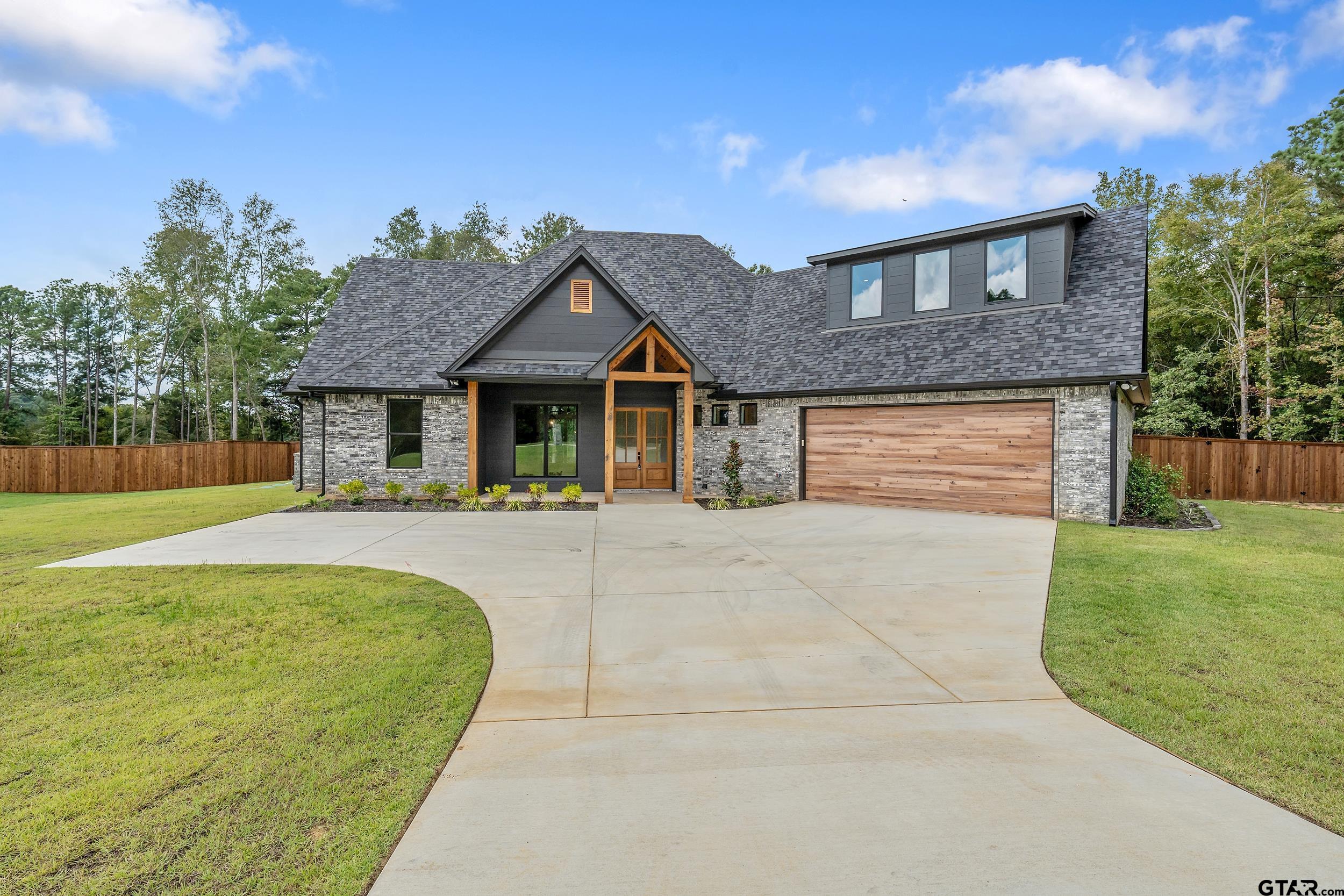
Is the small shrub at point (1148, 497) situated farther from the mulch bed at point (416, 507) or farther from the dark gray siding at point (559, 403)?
the mulch bed at point (416, 507)

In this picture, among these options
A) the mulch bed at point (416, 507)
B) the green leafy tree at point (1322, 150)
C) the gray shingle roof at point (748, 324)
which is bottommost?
the mulch bed at point (416, 507)

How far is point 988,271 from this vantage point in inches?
527

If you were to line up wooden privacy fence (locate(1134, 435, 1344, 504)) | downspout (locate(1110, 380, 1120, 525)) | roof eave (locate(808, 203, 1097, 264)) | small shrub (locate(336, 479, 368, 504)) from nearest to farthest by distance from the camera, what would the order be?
downspout (locate(1110, 380, 1120, 525)) → roof eave (locate(808, 203, 1097, 264)) → small shrub (locate(336, 479, 368, 504)) → wooden privacy fence (locate(1134, 435, 1344, 504))

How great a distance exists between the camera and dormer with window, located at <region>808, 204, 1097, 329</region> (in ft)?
41.5

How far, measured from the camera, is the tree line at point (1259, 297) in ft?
66.9

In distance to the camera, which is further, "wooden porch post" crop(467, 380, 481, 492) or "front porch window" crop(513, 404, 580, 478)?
"front porch window" crop(513, 404, 580, 478)

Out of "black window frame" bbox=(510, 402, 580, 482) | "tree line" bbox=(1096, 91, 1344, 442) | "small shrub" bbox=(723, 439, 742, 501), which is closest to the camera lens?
"small shrub" bbox=(723, 439, 742, 501)

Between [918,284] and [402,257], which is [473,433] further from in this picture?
[402,257]

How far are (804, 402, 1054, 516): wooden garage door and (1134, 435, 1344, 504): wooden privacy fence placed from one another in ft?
23.2

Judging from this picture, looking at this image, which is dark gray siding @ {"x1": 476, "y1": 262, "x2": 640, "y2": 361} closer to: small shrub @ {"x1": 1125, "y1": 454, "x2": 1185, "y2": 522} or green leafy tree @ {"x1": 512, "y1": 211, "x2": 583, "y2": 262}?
small shrub @ {"x1": 1125, "y1": 454, "x2": 1185, "y2": 522}

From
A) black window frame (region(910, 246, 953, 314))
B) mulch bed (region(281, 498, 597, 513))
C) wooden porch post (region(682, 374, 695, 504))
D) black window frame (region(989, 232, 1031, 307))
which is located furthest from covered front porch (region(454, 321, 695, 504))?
black window frame (region(989, 232, 1031, 307))

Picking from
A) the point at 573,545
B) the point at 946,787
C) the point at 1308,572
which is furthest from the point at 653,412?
the point at 946,787

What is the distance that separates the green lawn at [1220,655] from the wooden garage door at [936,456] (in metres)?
3.28

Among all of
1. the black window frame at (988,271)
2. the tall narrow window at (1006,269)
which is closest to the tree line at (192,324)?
the black window frame at (988,271)
